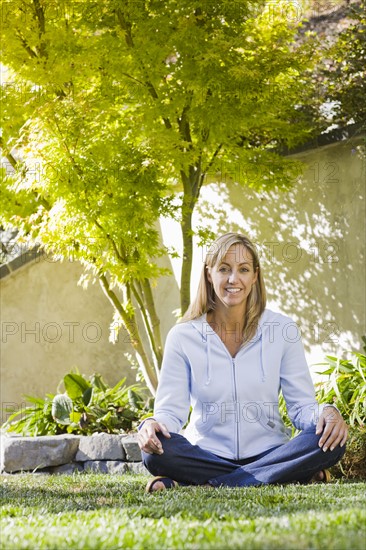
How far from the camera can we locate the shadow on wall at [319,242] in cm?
707

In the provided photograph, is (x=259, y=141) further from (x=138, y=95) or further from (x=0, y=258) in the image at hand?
(x=0, y=258)

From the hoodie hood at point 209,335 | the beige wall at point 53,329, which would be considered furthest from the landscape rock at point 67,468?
the hoodie hood at point 209,335

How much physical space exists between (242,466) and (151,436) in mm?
507

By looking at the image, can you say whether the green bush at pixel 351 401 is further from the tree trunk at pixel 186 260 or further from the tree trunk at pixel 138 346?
the tree trunk at pixel 138 346

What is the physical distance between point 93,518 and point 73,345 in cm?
654

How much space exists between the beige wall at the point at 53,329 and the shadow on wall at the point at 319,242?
144cm

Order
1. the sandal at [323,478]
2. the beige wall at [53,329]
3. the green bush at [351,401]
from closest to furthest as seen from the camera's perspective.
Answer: the sandal at [323,478], the green bush at [351,401], the beige wall at [53,329]

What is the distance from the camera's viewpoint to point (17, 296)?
915 cm

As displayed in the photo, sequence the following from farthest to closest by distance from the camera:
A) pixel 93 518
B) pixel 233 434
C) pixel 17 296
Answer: pixel 17 296
pixel 233 434
pixel 93 518

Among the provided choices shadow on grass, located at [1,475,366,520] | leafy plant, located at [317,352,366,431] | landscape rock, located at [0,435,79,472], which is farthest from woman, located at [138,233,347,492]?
landscape rock, located at [0,435,79,472]

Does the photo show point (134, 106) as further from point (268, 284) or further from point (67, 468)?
point (67, 468)

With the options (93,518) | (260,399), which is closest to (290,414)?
(260,399)

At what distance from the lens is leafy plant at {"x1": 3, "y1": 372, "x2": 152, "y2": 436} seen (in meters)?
7.01

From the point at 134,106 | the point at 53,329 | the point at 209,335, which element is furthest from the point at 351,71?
the point at 53,329
